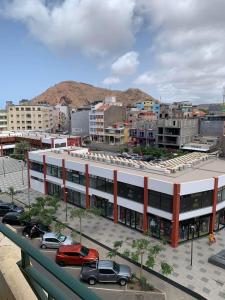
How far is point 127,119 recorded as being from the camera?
118 meters

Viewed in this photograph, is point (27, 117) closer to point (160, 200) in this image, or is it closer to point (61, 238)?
point (61, 238)

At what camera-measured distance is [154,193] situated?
101 ft

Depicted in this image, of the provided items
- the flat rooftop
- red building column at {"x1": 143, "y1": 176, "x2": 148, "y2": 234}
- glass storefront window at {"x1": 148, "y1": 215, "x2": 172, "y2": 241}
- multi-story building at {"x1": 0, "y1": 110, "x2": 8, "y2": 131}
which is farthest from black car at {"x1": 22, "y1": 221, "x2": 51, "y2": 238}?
multi-story building at {"x1": 0, "y1": 110, "x2": 8, "y2": 131}

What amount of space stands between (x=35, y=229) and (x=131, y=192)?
40.0 ft

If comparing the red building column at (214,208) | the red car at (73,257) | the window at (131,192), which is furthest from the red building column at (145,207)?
the red car at (73,257)

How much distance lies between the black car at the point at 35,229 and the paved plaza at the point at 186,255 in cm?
362

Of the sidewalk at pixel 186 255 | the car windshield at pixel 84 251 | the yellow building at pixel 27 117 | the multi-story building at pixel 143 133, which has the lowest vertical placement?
the sidewalk at pixel 186 255

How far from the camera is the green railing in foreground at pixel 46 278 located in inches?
85.8

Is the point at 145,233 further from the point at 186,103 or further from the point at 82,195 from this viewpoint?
the point at 186,103

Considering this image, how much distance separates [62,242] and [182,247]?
42.5 feet

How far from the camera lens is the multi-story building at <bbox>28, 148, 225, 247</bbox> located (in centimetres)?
2939

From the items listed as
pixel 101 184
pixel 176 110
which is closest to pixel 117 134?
pixel 176 110

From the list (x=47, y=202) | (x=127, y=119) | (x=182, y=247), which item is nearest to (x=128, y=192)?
(x=182, y=247)

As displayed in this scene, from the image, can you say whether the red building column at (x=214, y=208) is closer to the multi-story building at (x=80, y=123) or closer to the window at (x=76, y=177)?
the window at (x=76, y=177)
